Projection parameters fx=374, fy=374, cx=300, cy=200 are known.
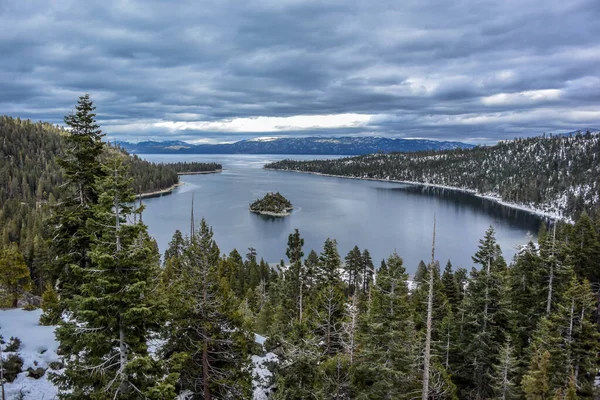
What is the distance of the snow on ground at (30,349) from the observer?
53.4 ft

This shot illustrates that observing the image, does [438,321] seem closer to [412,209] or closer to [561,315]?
[561,315]

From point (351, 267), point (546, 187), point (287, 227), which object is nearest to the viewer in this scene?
point (351, 267)

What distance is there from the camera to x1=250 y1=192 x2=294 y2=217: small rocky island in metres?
143

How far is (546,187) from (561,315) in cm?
20008

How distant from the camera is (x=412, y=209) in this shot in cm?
16088

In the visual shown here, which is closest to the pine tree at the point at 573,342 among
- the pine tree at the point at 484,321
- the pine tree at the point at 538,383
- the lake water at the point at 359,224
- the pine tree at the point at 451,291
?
the pine tree at the point at 538,383

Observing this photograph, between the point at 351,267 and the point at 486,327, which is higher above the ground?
the point at 486,327

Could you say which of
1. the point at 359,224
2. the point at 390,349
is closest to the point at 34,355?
the point at 390,349

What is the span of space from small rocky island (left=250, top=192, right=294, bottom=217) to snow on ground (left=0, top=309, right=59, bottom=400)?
118350 mm

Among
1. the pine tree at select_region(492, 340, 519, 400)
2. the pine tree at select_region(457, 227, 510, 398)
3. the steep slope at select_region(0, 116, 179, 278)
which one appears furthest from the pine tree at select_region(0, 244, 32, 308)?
the pine tree at select_region(492, 340, 519, 400)

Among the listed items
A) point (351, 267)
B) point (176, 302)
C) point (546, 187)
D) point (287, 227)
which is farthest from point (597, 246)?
point (546, 187)

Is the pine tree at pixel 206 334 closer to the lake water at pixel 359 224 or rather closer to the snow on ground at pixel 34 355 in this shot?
the snow on ground at pixel 34 355

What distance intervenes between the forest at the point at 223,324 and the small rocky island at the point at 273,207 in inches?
4308

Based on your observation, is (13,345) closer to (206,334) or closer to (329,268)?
(206,334)
